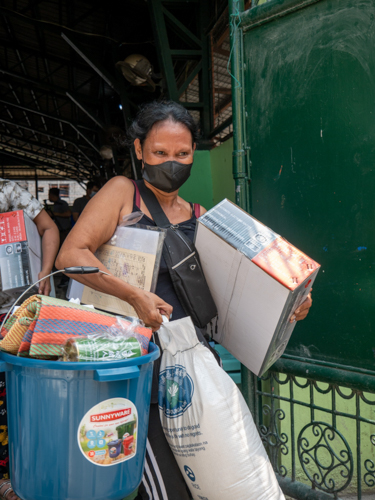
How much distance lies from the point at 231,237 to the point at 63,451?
0.87 meters

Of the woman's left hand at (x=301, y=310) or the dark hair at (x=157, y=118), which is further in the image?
the dark hair at (x=157, y=118)

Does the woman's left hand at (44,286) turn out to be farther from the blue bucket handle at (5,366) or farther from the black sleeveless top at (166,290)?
the blue bucket handle at (5,366)

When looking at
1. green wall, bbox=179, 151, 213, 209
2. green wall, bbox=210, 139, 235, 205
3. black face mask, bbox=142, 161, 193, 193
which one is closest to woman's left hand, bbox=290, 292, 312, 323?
black face mask, bbox=142, 161, 193, 193

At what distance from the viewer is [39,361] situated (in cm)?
107

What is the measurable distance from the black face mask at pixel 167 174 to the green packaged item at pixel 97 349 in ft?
2.75

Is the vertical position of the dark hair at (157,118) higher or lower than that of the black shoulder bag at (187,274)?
higher

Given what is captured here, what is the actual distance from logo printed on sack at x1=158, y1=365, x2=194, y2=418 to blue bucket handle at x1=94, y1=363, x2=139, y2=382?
408 millimetres

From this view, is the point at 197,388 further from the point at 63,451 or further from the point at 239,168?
the point at 239,168

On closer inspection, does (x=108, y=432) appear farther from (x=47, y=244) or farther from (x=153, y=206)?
(x=47, y=244)

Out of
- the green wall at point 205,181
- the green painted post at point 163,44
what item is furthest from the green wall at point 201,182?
the green painted post at point 163,44

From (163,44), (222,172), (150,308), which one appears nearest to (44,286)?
(150,308)

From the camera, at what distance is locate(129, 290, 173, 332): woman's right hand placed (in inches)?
58.1

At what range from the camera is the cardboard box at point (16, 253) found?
7.09 feet

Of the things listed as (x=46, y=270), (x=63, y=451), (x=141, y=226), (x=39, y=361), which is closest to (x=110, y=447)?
(x=63, y=451)
